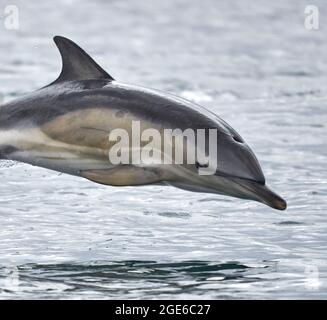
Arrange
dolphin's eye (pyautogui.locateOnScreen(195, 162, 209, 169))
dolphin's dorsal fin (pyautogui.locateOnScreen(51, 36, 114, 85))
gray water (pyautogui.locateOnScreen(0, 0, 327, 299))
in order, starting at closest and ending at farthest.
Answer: gray water (pyautogui.locateOnScreen(0, 0, 327, 299)), dolphin's eye (pyautogui.locateOnScreen(195, 162, 209, 169)), dolphin's dorsal fin (pyautogui.locateOnScreen(51, 36, 114, 85))

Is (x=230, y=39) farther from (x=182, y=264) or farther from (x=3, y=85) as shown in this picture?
(x=182, y=264)

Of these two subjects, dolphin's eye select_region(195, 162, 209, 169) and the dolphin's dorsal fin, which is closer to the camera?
dolphin's eye select_region(195, 162, 209, 169)

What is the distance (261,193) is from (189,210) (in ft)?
6.07

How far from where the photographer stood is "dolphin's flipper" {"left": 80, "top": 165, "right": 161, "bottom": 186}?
7.99 meters

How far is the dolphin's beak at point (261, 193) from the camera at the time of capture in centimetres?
782

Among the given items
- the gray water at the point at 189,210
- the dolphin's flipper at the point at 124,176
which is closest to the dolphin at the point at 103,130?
the dolphin's flipper at the point at 124,176

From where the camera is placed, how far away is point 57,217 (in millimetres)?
9391

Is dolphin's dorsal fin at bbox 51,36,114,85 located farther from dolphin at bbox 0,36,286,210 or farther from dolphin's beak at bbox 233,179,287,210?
dolphin's beak at bbox 233,179,287,210

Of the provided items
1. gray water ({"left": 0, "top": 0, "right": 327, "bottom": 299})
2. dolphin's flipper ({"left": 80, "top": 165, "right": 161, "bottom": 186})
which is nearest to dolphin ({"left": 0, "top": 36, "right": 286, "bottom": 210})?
dolphin's flipper ({"left": 80, "top": 165, "right": 161, "bottom": 186})

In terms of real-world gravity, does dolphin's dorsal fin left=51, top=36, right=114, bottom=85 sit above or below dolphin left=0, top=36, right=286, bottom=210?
above

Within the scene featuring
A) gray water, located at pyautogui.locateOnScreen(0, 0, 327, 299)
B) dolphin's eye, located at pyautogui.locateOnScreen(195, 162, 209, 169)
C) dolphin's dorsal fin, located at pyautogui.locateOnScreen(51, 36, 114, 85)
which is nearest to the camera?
gray water, located at pyautogui.locateOnScreen(0, 0, 327, 299)

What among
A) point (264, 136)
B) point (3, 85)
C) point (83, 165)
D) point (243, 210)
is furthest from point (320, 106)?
point (83, 165)

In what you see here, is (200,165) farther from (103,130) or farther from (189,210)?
(189,210)
